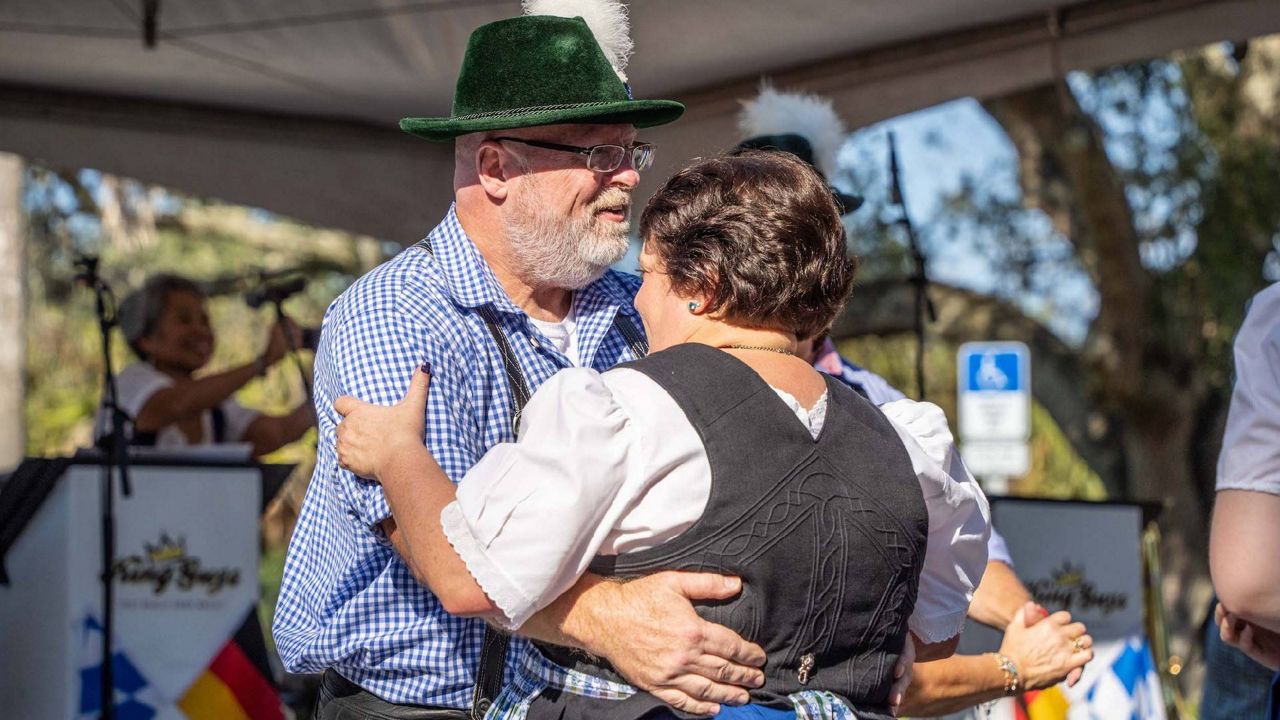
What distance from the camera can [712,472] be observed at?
1666mm

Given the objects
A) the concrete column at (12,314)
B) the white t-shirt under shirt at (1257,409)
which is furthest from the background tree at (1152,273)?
the white t-shirt under shirt at (1257,409)

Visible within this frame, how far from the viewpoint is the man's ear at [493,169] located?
7.80ft

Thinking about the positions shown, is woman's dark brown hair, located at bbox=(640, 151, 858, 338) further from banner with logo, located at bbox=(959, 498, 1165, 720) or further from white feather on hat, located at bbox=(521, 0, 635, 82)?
banner with logo, located at bbox=(959, 498, 1165, 720)

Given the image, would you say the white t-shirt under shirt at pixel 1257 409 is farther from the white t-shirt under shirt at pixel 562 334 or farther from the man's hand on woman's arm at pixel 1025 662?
the white t-shirt under shirt at pixel 562 334

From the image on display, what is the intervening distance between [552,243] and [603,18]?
43cm

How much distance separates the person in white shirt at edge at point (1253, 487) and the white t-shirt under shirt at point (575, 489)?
3.55 ft

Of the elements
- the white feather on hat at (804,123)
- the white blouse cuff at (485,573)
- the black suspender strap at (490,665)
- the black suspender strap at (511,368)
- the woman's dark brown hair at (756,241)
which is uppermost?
the white feather on hat at (804,123)

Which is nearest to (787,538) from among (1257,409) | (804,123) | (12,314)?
(1257,409)

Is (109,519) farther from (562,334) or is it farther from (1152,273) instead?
(1152,273)

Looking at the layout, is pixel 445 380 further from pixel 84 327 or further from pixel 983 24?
pixel 84 327

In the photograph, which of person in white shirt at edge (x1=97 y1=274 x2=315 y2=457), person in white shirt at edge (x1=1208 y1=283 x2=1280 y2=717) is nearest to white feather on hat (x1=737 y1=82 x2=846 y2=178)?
person in white shirt at edge (x1=1208 y1=283 x2=1280 y2=717)

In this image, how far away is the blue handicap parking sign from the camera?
888 centimetres

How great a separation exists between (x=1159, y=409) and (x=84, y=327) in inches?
508

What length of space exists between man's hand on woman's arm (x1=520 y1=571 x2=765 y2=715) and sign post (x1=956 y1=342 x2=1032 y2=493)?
7.44 meters
